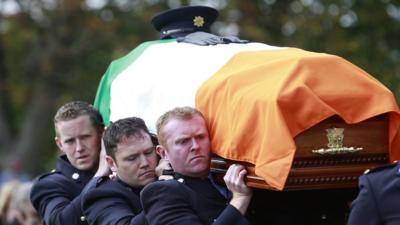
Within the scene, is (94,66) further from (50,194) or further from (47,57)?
(50,194)

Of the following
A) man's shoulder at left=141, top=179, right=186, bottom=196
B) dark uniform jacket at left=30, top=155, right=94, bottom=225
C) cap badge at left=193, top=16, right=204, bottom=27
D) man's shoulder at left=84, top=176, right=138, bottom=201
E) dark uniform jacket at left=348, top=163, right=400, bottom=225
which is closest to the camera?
dark uniform jacket at left=348, top=163, right=400, bottom=225

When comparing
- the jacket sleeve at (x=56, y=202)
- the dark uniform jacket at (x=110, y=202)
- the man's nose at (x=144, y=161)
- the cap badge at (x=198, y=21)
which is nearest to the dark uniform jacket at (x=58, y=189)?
the jacket sleeve at (x=56, y=202)

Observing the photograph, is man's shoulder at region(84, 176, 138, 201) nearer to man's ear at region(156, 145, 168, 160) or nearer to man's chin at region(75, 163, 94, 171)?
man's ear at region(156, 145, 168, 160)

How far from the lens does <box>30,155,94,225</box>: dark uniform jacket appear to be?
23.3 ft

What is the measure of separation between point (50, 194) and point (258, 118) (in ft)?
6.84

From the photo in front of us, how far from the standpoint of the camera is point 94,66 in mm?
21891

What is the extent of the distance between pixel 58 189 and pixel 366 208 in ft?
9.22

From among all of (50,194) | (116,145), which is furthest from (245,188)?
(50,194)

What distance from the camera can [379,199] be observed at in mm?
4922

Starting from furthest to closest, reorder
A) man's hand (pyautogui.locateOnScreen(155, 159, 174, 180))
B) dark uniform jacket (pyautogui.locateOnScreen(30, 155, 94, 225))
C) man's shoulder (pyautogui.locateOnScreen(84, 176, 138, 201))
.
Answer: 1. dark uniform jacket (pyautogui.locateOnScreen(30, 155, 94, 225))
2. man's shoulder (pyautogui.locateOnScreen(84, 176, 138, 201))
3. man's hand (pyautogui.locateOnScreen(155, 159, 174, 180))

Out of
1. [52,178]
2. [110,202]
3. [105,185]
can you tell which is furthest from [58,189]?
[110,202]

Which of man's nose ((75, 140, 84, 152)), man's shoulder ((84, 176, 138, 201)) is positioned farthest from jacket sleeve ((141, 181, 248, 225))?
man's nose ((75, 140, 84, 152))

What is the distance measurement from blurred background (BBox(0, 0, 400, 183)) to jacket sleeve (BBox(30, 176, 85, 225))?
694 cm

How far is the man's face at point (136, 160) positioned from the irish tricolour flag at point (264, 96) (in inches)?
10.4
